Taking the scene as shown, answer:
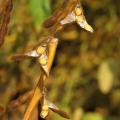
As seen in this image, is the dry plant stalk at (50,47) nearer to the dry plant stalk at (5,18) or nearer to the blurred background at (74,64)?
the dry plant stalk at (5,18)

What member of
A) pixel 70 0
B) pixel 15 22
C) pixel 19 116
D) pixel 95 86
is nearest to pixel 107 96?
pixel 95 86

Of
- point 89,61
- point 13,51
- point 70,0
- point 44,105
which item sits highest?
point 70,0

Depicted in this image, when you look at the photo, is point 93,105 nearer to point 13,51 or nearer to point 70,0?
point 13,51

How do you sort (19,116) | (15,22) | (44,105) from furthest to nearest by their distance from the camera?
1. (19,116)
2. (15,22)
3. (44,105)

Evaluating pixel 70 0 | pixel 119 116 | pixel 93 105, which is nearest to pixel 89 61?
pixel 93 105

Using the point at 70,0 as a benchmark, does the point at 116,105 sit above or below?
below

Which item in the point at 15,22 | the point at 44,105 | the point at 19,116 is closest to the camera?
the point at 44,105

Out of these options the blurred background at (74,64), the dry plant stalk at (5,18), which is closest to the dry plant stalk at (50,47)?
the dry plant stalk at (5,18)

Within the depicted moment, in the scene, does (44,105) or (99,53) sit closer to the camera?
(44,105)
